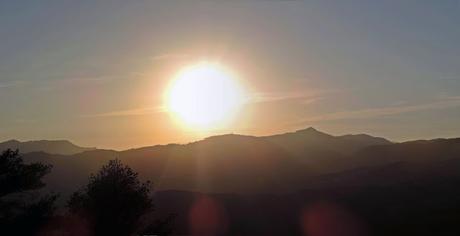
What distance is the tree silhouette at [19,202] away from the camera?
2698cm

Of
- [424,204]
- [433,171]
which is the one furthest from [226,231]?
[433,171]

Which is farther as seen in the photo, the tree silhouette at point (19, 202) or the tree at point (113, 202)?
the tree at point (113, 202)

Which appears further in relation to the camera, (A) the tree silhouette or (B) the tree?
(B) the tree

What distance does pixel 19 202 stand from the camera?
28312mm

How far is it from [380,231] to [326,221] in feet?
41.5

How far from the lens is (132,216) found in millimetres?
31172

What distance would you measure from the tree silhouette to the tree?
2.45m

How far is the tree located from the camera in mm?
30141

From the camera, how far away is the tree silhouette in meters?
27.0

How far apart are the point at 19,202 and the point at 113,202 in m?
4.87

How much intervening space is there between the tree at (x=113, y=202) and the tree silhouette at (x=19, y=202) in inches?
96.3

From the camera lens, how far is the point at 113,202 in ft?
102

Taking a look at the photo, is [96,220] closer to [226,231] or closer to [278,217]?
[226,231]

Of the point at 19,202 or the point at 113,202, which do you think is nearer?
the point at 19,202
